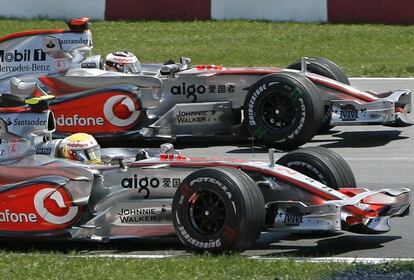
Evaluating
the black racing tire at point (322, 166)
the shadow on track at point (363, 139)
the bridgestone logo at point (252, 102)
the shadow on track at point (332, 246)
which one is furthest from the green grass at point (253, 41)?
the shadow on track at point (332, 246)

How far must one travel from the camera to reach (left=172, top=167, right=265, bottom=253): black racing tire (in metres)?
8.15

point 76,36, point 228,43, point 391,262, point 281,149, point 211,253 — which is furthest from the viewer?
point 228,43

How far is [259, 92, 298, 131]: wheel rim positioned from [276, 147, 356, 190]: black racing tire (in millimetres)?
3315

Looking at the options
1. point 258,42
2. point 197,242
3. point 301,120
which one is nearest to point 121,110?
point 301,120

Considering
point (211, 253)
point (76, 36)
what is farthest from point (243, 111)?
point (211, 253)

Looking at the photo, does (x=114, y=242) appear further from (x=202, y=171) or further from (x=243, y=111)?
(x=243, y=111)

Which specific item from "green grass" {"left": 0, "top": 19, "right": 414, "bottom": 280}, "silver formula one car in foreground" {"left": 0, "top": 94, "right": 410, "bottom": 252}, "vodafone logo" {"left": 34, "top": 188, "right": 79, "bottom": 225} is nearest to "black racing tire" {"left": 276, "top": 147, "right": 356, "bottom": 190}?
"silver formula one car in foreground" {"left": 0, "top": 94, "right": 410, "bottom": 252}

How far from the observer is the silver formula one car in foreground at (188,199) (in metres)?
8.27

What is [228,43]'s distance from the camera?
65.5 feet

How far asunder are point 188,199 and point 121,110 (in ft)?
15.7

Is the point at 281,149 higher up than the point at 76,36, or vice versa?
the point at 76,36

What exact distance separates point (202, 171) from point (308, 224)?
2.75 ft

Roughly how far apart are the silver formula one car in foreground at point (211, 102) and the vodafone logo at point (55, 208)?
13.5 ft

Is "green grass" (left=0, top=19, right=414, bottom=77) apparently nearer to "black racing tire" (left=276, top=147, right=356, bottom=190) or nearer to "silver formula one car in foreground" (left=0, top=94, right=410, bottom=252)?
"black racing tire" (left=276, top=147, right=356, bottom=190)
